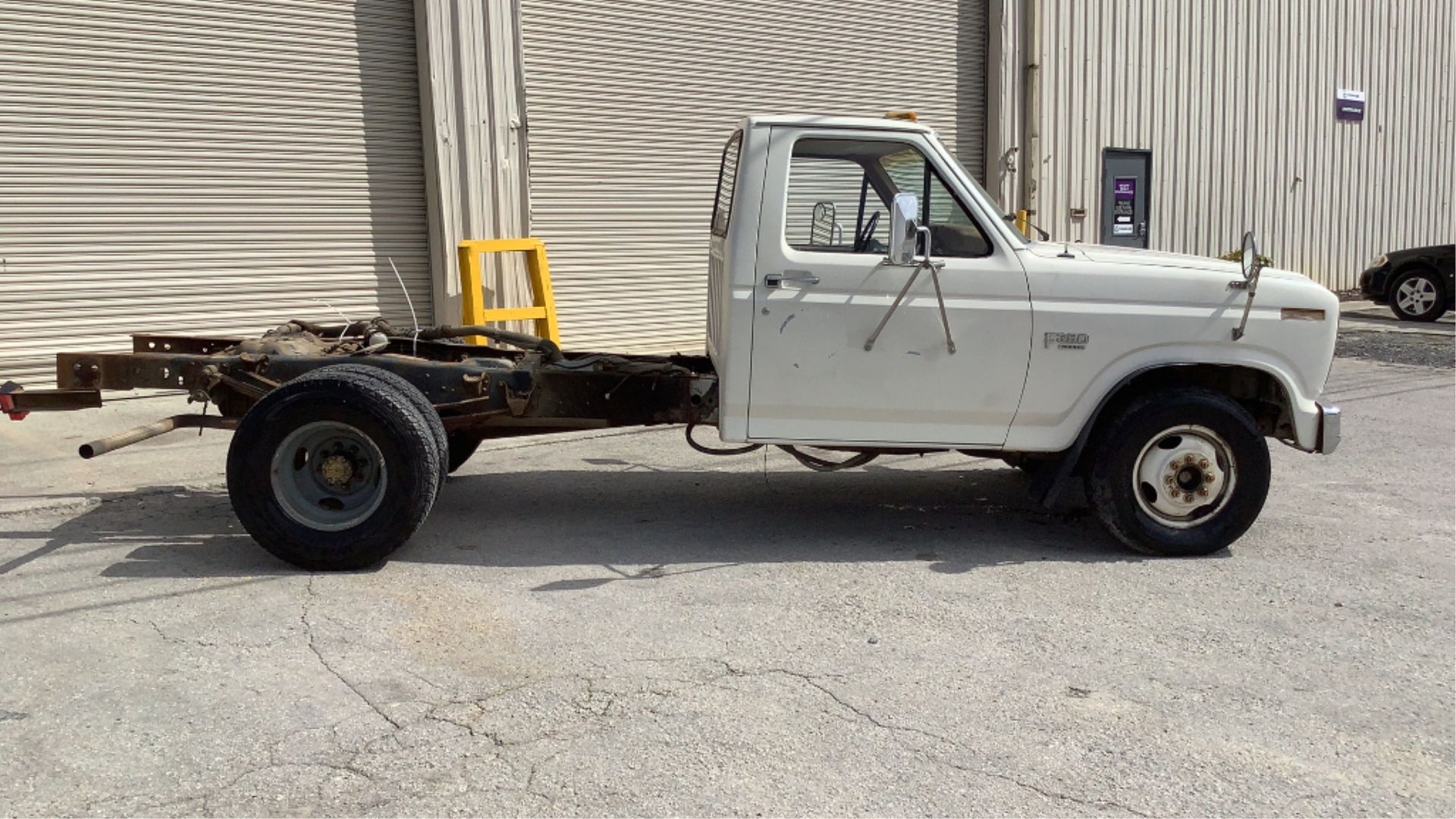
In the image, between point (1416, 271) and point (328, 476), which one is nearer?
point (328, 476)

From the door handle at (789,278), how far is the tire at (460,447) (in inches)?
86.1

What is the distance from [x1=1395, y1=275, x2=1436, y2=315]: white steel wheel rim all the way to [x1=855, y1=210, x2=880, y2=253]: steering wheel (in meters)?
14.2

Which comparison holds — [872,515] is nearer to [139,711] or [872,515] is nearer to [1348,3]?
[139,711]

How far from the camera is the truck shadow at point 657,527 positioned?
5.91m

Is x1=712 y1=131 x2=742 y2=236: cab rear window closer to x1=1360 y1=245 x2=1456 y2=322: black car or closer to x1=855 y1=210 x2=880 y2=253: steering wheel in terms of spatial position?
x1=855 y1=210 x2=880 y2=253: steering wheel

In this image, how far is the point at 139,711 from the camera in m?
4.13

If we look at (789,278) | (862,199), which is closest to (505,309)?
(862,199)

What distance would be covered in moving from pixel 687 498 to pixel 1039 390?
221cm

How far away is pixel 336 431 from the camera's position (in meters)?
5.71

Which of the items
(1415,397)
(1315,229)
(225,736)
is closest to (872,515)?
(225,736)

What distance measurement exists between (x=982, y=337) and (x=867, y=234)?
2.48ft

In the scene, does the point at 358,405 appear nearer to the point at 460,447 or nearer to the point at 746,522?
the point at 460,447

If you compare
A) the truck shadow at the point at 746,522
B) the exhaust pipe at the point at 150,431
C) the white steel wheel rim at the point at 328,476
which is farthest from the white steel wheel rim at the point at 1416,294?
the exhaust pipe at the point at 150,431

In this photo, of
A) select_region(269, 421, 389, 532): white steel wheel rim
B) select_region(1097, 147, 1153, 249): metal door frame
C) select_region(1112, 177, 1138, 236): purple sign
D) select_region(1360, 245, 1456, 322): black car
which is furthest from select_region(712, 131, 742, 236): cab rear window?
select_region(1360, 245, 1456, 322): black car
